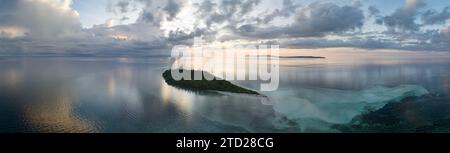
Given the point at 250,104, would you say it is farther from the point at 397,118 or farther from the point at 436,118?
the point at 436,118

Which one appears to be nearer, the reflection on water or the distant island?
the reflection on water

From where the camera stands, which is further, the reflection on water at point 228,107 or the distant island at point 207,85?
the distant island at point 207,85

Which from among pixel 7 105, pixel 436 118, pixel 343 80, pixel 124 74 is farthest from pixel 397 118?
pixel 124 74

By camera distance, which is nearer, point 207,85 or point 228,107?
point 228,107
